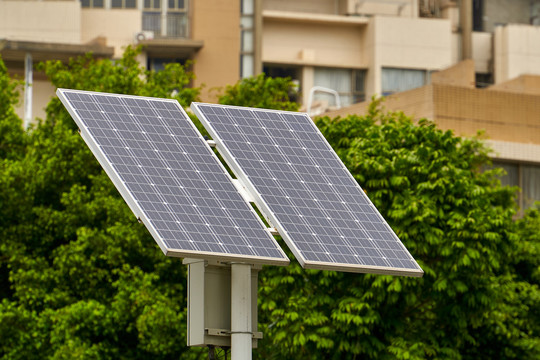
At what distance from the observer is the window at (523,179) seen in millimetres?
41719

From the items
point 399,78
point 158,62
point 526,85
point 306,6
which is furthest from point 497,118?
point 306,6

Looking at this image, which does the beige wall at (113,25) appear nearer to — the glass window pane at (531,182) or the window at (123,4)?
the window at (123,4)

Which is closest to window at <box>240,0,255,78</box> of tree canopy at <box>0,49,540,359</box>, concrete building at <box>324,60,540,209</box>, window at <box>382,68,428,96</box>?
window at <box>382,68,428,96</box>

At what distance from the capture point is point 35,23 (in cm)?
6725

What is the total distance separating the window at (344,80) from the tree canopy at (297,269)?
135ft

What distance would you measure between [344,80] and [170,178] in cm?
6281

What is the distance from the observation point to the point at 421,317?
28203 mm

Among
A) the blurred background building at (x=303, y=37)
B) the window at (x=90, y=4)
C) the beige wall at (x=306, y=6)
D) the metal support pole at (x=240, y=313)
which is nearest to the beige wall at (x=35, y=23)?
the blurred background building at (x=303, y=37)

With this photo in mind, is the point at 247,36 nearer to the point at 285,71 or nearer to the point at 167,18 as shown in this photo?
the point at 285,71

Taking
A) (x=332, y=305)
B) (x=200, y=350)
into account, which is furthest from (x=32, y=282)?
(x=332, y=305)

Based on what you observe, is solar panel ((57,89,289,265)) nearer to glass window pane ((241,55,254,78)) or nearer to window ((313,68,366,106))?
glass window pane ((241,55,254,78))

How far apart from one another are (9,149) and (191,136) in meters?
20.3

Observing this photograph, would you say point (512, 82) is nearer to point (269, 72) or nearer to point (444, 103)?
point (444, 103)

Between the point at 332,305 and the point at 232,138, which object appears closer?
the point at 232,138
